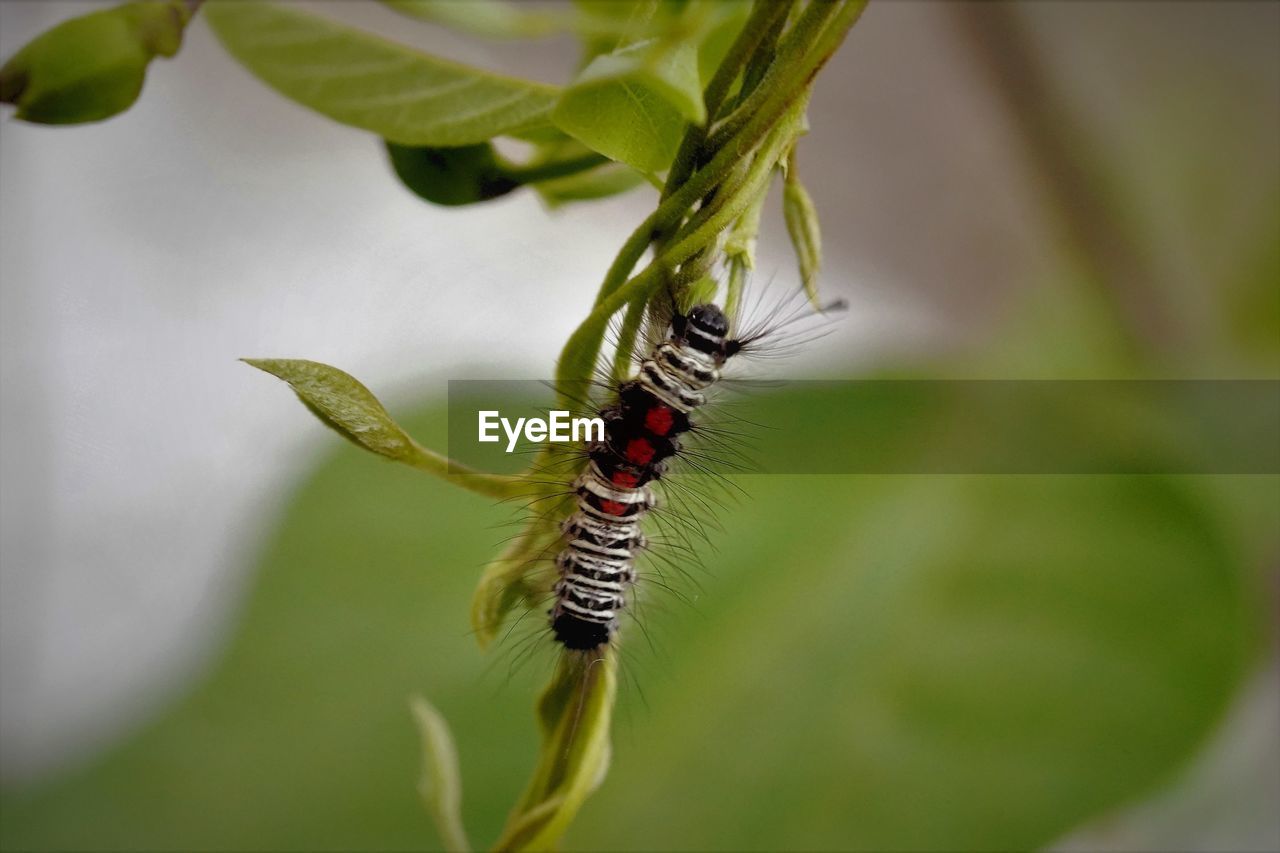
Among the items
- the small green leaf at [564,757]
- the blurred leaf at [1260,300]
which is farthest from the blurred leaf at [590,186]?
the blurred leaf at [1260,300]

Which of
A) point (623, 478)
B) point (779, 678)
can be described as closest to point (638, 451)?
point (623, 478)

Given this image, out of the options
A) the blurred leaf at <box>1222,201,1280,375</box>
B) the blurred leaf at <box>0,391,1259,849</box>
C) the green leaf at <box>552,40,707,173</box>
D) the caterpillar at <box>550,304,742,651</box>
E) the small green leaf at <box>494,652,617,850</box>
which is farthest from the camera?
the blurred leaf at <box>1222,201,1280,375</box>

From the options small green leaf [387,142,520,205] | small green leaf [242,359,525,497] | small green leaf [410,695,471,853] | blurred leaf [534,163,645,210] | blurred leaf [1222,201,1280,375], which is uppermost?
blurred leaf [1222,201,1280,375]

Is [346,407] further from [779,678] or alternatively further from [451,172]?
[779,678]

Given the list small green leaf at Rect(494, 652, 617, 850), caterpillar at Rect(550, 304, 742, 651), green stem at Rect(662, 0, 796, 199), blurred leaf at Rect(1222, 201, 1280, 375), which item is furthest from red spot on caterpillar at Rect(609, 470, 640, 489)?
blurred leaf at Rect(1222, 201, 1280, 375)

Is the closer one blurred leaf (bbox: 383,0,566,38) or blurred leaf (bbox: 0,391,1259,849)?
blurred leaf (bbox: 383,0,566,38)

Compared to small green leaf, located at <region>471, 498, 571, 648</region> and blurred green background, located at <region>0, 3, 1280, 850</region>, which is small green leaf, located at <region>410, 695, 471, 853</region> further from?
blurred green background, located at <region>0, 3, 1280, 850</region>
